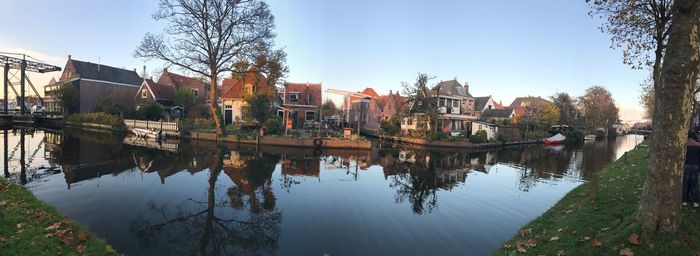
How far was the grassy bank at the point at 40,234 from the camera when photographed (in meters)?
5.73

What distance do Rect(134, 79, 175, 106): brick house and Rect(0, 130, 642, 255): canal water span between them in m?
27.3

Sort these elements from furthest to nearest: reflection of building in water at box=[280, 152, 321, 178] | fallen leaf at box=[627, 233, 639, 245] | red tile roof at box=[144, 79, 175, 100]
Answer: red tile roof at box=[144, 79, 175, 100] → reflection of building in water at box=[280, 152, 321, 178] → fallen leaf at box=[627, 233, 639, 245]

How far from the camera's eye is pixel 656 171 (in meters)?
5.37

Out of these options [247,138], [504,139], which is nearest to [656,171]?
[247,138]

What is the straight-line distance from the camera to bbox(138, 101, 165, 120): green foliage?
39.6m

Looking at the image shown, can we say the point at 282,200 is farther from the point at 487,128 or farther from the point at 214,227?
the point at 487,128

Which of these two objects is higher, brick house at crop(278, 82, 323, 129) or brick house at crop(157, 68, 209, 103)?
brick house at crop(157, 68, 209, 103)

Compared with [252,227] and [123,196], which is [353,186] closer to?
[252,227]

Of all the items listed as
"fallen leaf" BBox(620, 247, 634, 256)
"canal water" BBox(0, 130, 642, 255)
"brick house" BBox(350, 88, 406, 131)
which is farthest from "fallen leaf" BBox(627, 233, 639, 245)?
"brick house" BBox(350, 88, 406, 131)

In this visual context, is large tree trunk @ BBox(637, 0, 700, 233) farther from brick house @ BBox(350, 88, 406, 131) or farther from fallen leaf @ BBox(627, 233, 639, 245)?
brick house @ BBox(350, 88, 406, 131)

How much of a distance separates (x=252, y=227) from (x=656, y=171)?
26.2 ft

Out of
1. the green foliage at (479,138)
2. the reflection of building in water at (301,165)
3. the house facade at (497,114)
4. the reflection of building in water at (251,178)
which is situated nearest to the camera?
the reflection of building in water at (251,178)

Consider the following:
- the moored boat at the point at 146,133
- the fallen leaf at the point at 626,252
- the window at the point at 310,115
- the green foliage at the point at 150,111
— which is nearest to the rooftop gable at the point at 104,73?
the green foliage at the point at 150,111

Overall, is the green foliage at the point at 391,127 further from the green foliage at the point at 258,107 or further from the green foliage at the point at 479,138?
the green foliage at the point at 258,107
